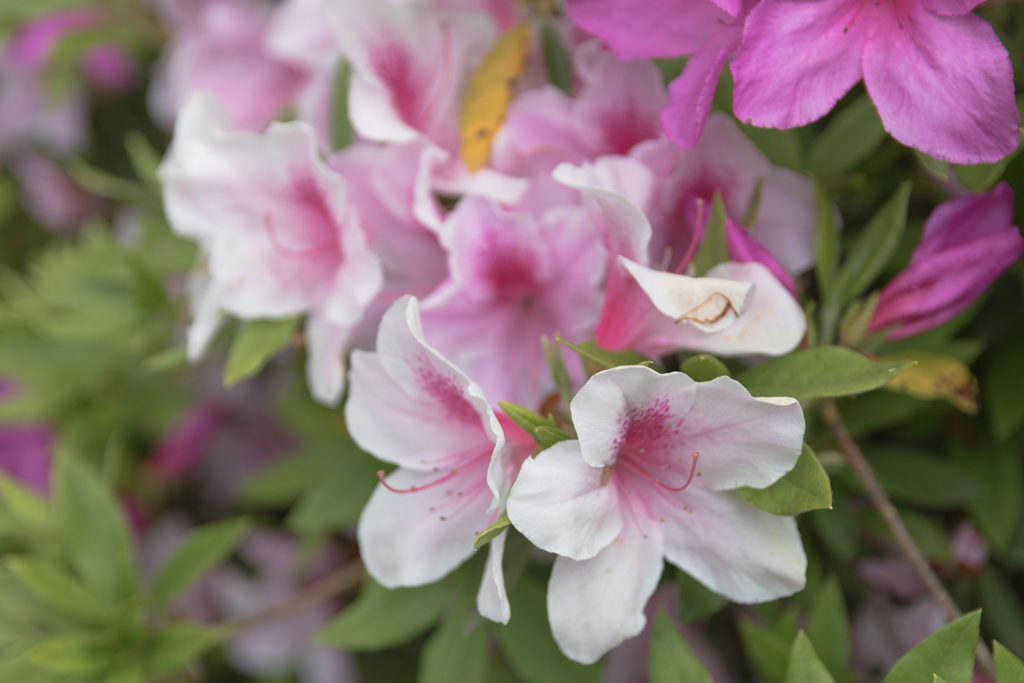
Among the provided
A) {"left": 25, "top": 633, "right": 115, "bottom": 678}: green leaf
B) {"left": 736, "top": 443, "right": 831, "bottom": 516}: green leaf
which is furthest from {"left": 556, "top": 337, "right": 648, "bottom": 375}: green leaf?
{"left": 25, "top": 633, "right": 115, "bottom": 678}: green leaf

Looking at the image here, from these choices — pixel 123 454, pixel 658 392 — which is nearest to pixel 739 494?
pixel 658 392

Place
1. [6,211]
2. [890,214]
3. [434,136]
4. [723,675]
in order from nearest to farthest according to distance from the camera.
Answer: [890,214], [434,136], [723,675], [6,211]

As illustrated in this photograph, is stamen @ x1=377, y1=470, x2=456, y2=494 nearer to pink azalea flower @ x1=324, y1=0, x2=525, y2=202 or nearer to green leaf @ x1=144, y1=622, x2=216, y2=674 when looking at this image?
pink azalea flower @ x1=324, y1=0, x2=525, y2=202

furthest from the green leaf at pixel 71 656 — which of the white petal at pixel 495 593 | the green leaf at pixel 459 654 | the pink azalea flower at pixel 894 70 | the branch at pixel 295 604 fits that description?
the pink azalea flower at pixel 894 70

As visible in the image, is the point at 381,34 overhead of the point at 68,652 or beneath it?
overhead

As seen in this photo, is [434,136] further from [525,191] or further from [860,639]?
[860,639]

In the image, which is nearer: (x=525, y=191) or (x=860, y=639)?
(x=525, y=191)
